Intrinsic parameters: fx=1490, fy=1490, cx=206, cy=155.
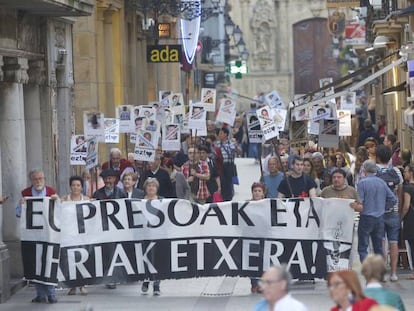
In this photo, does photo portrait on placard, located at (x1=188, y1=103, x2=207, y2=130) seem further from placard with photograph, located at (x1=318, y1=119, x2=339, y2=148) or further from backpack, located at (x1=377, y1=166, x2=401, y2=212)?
backpack, located at (x1=377, y1=166, x2=401, y2=212)

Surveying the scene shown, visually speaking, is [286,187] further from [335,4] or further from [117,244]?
[335,4]

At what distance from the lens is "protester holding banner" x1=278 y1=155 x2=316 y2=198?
17938 mm

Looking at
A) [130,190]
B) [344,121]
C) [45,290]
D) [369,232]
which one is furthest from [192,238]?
[344,121]

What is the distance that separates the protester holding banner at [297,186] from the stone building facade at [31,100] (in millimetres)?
3176

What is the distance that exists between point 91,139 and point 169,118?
18.6 feet

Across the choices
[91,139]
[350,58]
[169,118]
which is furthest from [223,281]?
[350,58]

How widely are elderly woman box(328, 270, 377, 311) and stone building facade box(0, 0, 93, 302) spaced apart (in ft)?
25.4

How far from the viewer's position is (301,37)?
79125 millimetres

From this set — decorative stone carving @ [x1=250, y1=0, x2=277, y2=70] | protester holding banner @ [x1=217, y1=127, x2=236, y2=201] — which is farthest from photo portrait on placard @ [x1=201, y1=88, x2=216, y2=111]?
decorative stone carving @ [x1=250, y1=0, x2=277, y2=70]

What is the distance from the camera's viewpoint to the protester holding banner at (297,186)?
17938 mm

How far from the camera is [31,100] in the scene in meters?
19.7

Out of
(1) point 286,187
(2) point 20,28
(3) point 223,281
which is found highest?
(2) point 20,28

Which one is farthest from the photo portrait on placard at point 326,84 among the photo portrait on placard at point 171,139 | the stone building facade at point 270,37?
the stone building facade at point 270,37

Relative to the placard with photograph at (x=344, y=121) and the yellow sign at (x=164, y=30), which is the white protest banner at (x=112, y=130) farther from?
the yellow sign at (x=164, y=30)
